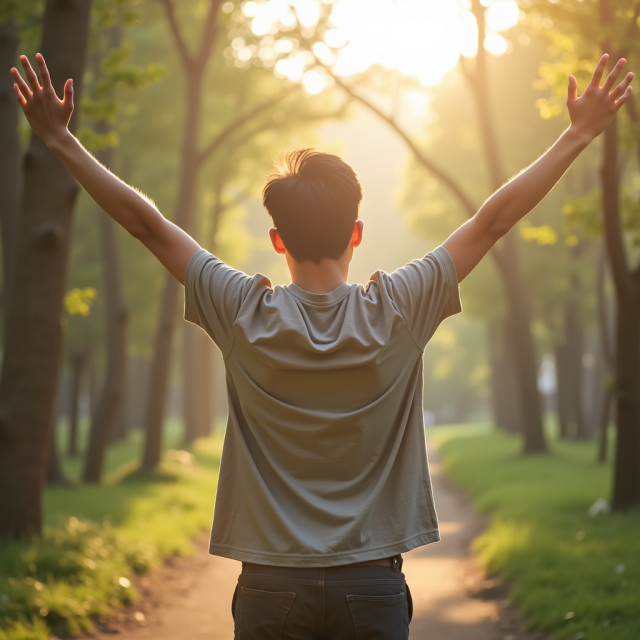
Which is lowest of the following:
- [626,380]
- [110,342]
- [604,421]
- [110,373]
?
[604,421]

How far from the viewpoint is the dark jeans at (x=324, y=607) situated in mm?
2092

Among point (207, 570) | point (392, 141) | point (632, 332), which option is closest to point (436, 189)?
point (632, 332)

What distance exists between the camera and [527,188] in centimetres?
232

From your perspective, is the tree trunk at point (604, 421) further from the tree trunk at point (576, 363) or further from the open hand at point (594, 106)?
the open hand at point (594, 106)

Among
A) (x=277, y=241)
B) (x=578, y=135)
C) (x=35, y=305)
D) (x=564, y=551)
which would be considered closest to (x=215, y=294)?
(x=277, y=241)

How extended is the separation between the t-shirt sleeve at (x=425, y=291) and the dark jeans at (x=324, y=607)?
62 cm

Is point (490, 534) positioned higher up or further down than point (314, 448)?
further down

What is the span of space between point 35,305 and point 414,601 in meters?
4.07

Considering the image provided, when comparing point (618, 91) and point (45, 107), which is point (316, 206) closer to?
point (45, 107)

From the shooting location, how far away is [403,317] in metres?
2.21

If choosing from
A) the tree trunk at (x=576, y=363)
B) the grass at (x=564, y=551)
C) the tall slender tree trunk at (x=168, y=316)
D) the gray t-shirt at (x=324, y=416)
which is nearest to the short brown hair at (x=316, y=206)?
the gray t-shirt at (x=324, y=416)

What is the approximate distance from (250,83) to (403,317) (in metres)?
19.6

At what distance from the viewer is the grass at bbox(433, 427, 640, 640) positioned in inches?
226

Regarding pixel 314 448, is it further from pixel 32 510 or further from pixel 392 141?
pixel 392 141
